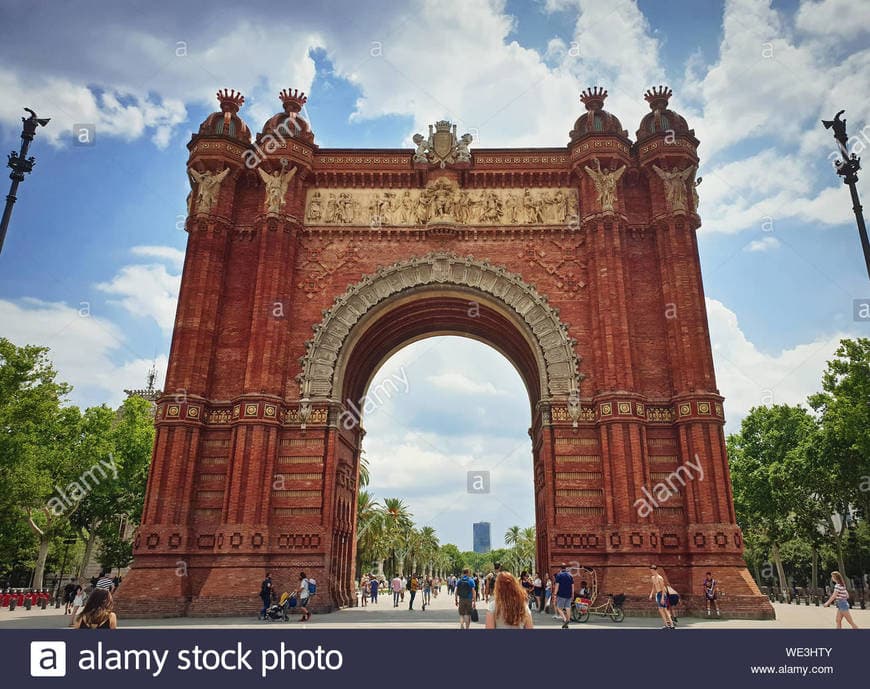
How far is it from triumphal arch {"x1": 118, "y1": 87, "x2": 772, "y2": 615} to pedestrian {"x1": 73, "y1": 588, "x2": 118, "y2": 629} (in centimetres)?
1400

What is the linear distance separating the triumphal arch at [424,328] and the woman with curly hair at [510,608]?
46.7 ft

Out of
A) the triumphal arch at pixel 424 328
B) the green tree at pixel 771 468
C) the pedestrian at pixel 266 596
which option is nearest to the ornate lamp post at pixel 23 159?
the triumphal arch at pixel 424 328

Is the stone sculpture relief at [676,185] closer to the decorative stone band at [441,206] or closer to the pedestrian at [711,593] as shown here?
the decorative stone band at [441,206]

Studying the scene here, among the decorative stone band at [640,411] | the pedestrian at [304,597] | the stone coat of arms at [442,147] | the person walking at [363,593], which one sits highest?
the stone coat of arms at [442,147]

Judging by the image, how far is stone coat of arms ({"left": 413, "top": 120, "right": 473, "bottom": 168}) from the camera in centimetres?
2425

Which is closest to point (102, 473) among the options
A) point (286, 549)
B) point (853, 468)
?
point (286, 549)

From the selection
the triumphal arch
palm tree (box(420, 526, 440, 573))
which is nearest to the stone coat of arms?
the triumphal arch

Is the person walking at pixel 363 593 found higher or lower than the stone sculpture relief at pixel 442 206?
lower

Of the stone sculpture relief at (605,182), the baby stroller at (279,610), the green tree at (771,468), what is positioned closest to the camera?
the baby stroller at (279,610)

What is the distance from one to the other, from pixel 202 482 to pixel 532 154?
1786 cm

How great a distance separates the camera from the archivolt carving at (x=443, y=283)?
2184 centimetres

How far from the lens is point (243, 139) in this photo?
80.0 feet
